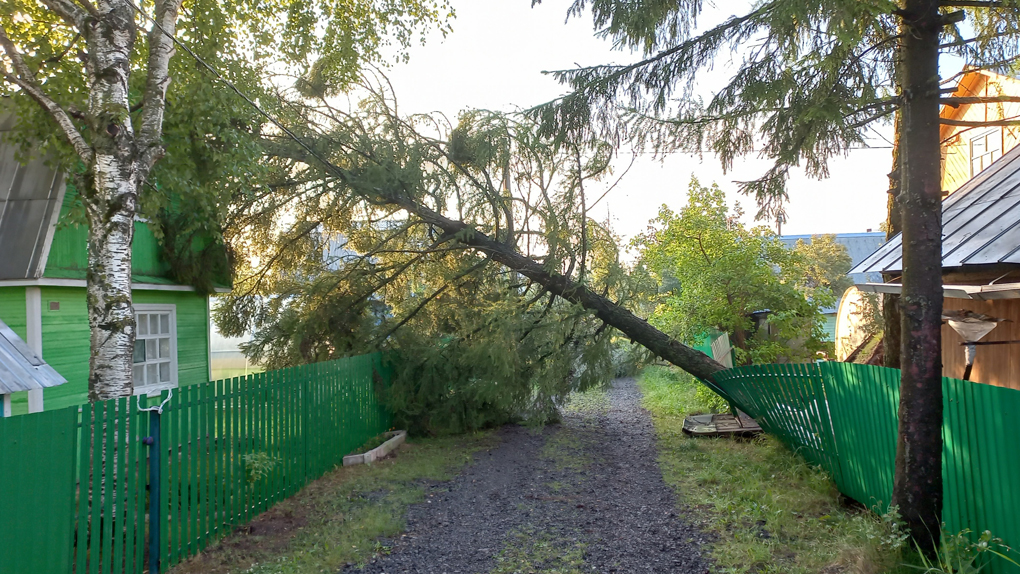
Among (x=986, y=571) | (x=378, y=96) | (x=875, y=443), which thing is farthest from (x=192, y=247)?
(x=986, y=571)

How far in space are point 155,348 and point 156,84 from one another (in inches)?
216

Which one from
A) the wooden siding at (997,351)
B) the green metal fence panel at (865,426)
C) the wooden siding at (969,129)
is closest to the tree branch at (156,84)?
the green metal fence panel at (865,426)

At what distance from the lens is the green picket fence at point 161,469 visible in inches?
143

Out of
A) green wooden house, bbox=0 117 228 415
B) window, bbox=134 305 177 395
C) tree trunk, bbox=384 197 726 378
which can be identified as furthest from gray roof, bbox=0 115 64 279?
tree trunk, bbox=384 197 726 378

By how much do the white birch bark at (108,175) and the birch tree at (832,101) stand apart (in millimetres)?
4036

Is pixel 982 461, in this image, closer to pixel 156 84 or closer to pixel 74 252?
pixel 156 84

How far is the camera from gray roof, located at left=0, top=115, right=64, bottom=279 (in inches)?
305

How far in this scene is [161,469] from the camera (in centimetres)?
479

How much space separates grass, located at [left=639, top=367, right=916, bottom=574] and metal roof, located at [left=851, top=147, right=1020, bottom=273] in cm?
245

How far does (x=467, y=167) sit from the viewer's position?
374 inches

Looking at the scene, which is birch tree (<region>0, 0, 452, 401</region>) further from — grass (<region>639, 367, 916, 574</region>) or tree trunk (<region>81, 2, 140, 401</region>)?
grass (<region>639, 367, 916, 574</region>)

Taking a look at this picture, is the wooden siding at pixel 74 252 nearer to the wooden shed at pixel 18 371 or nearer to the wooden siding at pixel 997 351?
the wooden shed at pixel 18 371

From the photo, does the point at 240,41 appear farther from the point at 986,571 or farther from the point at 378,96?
the point at 986,571

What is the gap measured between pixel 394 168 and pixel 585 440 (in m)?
5.47
